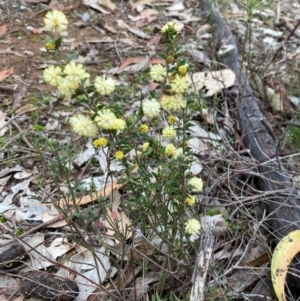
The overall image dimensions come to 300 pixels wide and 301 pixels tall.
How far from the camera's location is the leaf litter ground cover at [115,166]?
1.86 m

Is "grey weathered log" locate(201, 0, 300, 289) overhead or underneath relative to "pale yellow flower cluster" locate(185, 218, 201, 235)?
underneath

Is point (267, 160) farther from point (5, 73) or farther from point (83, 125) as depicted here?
point (5, 73)

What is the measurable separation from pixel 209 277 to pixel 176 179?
0.50 meters

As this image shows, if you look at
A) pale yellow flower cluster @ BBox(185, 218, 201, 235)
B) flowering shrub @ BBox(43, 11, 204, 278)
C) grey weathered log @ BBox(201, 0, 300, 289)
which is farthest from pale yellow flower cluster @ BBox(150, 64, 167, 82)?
grey weathered log @ BBox(201, 0, 300, 289)

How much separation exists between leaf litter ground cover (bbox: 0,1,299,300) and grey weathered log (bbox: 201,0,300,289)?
0.07m

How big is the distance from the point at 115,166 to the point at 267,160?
0.81m

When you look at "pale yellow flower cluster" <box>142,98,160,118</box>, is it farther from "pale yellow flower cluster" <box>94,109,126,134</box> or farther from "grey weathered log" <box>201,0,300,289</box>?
"grey weathered log" <box>201,0,300,289</box>

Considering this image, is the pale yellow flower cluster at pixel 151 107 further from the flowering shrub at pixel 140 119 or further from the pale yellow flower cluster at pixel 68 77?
the pale yellow flower cluster at pixel 68 77

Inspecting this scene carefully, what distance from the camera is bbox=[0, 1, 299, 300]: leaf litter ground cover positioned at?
6.11ft

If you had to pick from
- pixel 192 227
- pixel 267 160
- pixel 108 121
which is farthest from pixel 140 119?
pixel 267 160

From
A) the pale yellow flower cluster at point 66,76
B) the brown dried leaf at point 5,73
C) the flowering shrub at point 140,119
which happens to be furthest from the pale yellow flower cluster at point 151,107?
the brown dried leaf at point 5,73

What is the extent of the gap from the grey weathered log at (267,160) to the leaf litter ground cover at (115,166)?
7cm

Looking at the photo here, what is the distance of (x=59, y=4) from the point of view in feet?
13.0

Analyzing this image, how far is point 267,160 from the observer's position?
2.50 m
